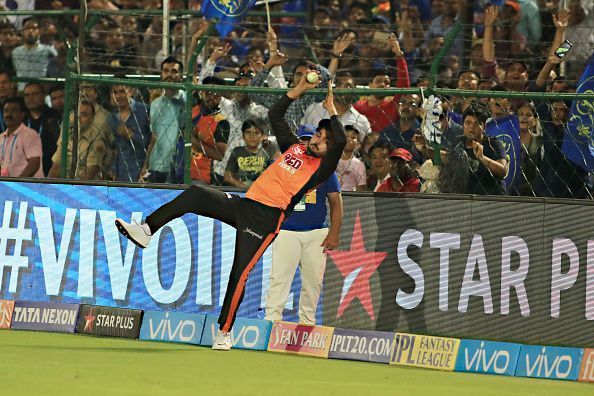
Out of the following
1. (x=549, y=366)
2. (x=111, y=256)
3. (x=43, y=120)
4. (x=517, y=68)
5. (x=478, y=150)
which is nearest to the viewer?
(x=549, y=366)

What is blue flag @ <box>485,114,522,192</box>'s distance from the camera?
498 inches

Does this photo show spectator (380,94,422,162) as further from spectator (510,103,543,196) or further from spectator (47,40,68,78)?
spectator (47,40,68,78)

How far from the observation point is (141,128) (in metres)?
14.5

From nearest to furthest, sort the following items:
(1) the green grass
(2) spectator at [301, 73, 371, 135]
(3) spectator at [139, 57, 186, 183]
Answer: (1) the green grass
(2) spectator at [301, 73, 371, 135]
(3) spectator at [139, 57, 186, 183]

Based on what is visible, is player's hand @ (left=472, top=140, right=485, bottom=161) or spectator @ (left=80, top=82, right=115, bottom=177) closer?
player's hand @ (left=472, top=140, right=485, bottom=161)

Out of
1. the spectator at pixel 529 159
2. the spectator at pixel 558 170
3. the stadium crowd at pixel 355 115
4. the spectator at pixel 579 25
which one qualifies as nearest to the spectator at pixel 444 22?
the stadium crowd at pixel 355 115

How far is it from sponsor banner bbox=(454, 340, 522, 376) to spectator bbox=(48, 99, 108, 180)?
4.98m

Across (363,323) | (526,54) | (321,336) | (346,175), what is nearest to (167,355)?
(321,336)

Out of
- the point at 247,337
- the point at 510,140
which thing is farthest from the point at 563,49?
the point at 247,337

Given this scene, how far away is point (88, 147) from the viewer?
14.3 m

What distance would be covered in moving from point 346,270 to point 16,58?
312 inches

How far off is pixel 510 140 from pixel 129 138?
440 cm

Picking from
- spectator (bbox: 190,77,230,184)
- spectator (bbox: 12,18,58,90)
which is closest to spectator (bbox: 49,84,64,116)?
spectator (bbox: 12,18,58,90)

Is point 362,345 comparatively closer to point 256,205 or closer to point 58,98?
point 256,205
